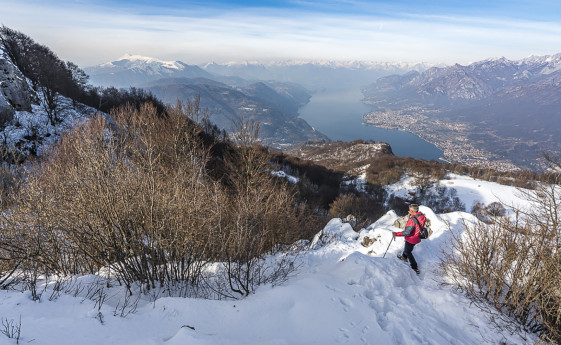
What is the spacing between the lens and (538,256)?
5453 millimetres

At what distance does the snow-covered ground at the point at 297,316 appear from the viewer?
410 centimetres

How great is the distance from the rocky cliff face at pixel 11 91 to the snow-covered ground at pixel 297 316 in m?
28.7

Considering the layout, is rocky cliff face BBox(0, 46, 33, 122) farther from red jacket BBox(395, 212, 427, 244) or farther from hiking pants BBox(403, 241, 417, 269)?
hiking pants BBox(403, 241, 417, 269)

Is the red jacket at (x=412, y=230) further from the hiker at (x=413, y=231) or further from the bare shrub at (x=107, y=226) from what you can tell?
the bare shrub at (x=107, y=226)

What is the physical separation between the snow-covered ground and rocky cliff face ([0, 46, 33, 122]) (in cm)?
2874

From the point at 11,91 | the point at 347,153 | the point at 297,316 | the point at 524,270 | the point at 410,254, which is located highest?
the point at 11,91

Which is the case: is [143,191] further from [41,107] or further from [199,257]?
[41,107]

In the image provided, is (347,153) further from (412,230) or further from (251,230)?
(251,230)

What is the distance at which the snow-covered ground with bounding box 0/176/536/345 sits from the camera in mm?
4098

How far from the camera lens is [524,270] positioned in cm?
568

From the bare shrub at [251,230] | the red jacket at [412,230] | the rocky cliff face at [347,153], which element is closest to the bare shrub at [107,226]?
the bare shrub at [251,230]

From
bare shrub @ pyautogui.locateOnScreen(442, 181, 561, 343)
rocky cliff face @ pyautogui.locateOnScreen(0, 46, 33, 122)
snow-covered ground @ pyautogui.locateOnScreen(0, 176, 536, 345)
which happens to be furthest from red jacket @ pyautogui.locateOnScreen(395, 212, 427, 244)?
rocky cliff face @ pyautogui.locateOnScreen(0, 46, 33, 122)

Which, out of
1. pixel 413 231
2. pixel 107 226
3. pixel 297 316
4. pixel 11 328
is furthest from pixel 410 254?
pixel 11 328

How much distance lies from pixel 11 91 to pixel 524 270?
128ft
